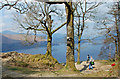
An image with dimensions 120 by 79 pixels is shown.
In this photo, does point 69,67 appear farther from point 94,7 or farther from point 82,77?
point 94,7

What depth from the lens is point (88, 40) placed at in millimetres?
19312

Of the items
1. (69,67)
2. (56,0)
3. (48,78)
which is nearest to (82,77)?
(48,78)

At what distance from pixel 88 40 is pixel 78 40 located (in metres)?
1.88

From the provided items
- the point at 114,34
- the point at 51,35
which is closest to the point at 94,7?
the point at 114,34

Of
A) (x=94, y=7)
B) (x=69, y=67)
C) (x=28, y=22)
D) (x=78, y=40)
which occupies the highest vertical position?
(x=94, y=7)

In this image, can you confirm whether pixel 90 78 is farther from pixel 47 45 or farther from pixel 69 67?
pixel 47 45

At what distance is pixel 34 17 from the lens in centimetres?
1509

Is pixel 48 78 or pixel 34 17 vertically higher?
pixel 34 17

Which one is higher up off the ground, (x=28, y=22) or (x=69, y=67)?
(x=28, y=22)

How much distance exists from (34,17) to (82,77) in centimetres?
1142

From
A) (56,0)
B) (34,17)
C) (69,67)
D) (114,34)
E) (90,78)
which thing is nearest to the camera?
(90,78)

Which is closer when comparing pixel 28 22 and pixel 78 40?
pixel 28 22

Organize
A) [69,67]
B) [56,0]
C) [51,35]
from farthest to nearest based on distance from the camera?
1. [51,35]
2. [69,67]
3. [56,0]

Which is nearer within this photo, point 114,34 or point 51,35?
point 51,35
